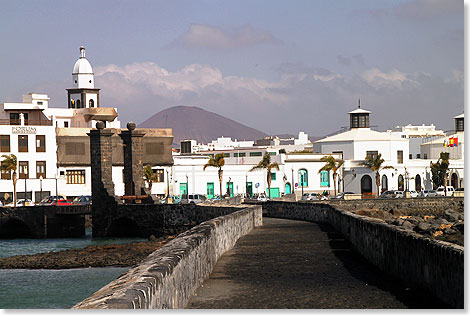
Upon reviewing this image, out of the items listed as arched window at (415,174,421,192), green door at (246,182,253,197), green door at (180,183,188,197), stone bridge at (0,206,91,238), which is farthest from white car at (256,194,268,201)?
arched window at (415,174,421,192)

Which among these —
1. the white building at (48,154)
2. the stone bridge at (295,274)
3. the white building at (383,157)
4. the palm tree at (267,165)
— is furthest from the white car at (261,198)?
the stone bridge at (295,274)

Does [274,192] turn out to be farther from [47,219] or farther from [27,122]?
[47,219]

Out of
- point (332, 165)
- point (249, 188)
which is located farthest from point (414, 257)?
point (249, 188)

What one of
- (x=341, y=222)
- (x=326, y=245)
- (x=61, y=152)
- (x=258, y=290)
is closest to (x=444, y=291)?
(x=258, y=290)

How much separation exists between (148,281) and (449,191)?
7703 centimetres

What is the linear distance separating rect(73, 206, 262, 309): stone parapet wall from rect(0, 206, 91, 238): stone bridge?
44.4 m

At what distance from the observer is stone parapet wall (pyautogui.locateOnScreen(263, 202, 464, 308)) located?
10570 mm

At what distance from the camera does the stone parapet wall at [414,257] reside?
10.6m

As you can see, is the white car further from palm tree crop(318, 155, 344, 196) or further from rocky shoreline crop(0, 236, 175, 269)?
rocky shoreline crop(0, 236, 175, 269)

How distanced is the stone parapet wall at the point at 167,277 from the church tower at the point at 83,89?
301 feet

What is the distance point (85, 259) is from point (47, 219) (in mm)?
21256

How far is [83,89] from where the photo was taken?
108 m

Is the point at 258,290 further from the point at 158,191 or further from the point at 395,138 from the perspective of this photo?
the point at 395,138

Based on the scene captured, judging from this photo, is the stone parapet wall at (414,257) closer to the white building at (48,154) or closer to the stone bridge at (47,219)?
the stone bridge at (47,219)
